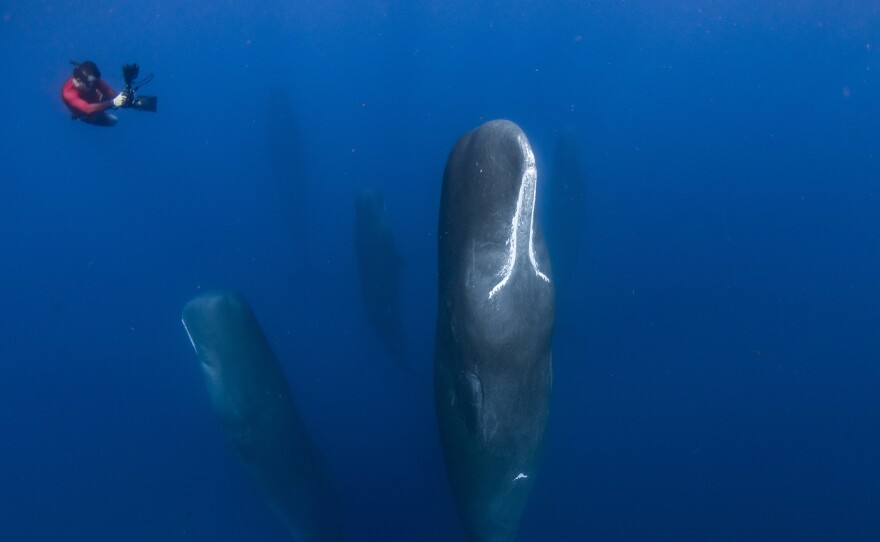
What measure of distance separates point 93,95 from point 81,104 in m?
0.22

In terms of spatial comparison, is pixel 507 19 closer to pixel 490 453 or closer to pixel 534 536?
pixel 534 536

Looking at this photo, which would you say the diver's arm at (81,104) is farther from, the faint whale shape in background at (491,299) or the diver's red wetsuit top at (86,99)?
the faint whale shape in background at (491,299)

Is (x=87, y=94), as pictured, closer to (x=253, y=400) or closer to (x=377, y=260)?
(x=253, y=400)

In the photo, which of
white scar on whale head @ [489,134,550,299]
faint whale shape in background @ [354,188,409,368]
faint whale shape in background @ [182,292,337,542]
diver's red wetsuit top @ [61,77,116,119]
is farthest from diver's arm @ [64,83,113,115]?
white scar on whale head @ [489,134,550,299]

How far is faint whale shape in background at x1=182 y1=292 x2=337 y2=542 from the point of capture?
5.84 m

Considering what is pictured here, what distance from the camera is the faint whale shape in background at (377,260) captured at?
802 centimetres

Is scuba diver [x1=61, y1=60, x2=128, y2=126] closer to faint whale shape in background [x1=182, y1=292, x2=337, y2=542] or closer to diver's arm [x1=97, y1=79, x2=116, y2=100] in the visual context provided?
diver's arm [x1=97, y1=79, x2=116, y2=100]

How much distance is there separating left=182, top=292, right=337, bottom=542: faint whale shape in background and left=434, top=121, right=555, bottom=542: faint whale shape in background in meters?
2.90

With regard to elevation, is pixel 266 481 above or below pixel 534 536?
above

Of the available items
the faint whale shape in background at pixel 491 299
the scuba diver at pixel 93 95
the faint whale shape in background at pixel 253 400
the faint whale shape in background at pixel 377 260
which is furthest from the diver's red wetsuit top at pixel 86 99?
the faint whale shape in background at pixel 491 299

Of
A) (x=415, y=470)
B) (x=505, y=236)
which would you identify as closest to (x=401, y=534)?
(x=415, y=470)

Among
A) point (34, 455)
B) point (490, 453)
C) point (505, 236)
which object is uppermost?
point (505, 236)

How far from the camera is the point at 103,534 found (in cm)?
1282

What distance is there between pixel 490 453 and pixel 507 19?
23.0m
